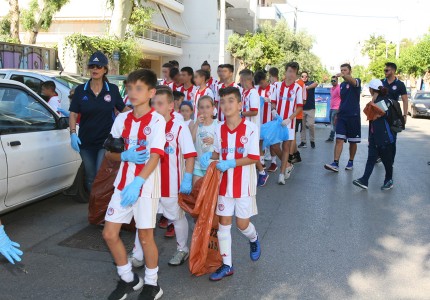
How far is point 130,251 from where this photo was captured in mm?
4742

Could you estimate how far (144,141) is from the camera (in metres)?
3.44

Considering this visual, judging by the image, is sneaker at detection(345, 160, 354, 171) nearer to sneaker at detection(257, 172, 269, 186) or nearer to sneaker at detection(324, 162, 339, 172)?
sneaker at detection(324, 162, 339, 172)

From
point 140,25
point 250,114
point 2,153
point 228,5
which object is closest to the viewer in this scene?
point 2,153

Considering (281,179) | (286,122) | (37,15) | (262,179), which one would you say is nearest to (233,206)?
(262,179)

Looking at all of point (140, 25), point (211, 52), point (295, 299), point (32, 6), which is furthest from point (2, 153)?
point (211, 52)

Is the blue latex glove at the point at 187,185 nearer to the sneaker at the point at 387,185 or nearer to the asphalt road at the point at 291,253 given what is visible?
the asphalt road at the point at 291,253

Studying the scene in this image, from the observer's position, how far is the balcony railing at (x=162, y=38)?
33406 millimetres

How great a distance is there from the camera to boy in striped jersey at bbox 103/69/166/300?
133 inches

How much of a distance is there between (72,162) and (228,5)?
41.3m

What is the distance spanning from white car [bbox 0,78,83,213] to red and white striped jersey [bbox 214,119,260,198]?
7.56ft

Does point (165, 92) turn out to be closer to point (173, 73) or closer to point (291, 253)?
point (291, 253)

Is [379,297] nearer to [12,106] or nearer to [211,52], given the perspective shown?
[12,106]

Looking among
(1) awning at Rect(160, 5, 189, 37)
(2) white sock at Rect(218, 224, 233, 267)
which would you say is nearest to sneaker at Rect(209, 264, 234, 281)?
(2) white sock at Rect(218, 224, 233, 267)

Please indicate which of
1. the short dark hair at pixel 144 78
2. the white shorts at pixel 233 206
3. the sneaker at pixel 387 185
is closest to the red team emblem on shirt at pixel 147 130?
the short dark hair at pixel 144 78
